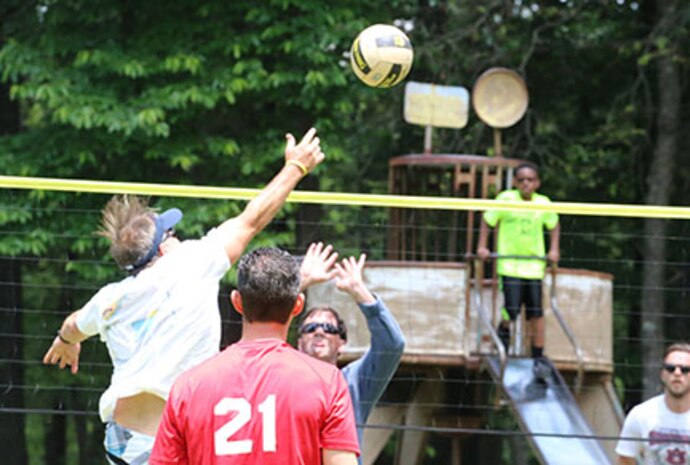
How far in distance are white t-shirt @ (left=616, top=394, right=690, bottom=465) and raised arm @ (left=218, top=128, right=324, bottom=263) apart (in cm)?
286

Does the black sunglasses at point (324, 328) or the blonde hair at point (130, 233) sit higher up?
the blonde hair at point (130, 233)

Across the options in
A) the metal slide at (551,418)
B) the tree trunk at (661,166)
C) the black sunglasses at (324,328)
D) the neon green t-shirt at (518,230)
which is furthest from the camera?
the tree trunk at (661,166)

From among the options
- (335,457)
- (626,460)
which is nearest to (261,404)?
(335,457)

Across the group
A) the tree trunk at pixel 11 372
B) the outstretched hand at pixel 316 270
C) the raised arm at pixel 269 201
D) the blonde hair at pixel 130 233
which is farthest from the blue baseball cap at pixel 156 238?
the tree trunk at pixel 11 372

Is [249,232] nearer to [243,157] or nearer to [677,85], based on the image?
[243,157]

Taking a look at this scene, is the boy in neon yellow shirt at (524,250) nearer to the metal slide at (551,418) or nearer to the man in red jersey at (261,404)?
the metal slide at (551,418)

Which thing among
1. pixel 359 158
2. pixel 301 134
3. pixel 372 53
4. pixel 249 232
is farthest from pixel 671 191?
pixel 249 232

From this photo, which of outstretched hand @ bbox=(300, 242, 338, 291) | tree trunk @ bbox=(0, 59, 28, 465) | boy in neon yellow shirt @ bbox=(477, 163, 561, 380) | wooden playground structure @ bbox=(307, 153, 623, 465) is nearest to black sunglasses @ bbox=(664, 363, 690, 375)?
outstretched hand @ bbox=(300, 242, 338, 291)

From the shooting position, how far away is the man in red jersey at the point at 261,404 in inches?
126

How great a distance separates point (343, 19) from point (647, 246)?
4.20 m

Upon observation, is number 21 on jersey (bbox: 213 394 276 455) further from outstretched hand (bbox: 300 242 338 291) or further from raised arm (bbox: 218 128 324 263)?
outstretched hand (bbox: 300 242 338 291)

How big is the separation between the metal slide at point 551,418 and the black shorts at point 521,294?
40cm

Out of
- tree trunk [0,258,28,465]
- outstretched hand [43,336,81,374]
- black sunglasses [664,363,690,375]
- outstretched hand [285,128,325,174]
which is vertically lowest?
tree trunk [0,258,28,465]

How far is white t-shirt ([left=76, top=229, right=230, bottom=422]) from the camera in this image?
4.21 meters
